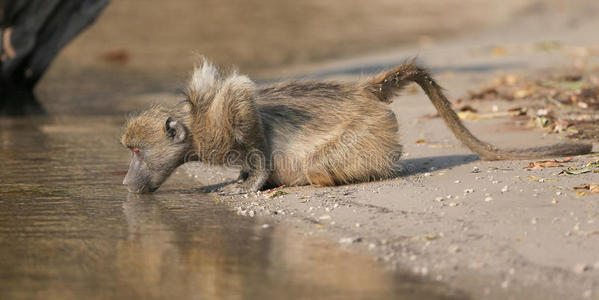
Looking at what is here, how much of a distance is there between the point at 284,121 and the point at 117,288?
2884mm

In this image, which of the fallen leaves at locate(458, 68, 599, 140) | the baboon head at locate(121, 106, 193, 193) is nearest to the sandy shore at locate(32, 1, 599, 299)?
the fallen leaves at locate(458, 68, 599, 140)

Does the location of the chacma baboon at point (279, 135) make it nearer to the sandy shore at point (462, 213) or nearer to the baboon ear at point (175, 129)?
the baboon ear at point (175, 129)

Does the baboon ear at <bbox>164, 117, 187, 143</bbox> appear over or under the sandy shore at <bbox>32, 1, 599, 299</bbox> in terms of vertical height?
over

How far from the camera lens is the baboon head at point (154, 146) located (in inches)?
261

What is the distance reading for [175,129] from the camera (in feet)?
21.7

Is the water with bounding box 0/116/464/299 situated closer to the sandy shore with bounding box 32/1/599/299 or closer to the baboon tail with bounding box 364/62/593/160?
the sandy shore with bounding box 32/1/599/299

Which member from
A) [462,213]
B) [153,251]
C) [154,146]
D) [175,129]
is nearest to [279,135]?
[175,129]

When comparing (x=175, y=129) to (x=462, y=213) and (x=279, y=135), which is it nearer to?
(x=279, y=135)

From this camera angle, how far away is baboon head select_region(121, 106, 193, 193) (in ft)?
21.7

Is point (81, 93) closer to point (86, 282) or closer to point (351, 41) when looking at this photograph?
point (351, 41)

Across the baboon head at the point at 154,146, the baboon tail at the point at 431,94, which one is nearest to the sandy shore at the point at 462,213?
the baboon tail at the point at 431,94

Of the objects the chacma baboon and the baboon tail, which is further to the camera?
the baboon tail

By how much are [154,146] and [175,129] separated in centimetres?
24

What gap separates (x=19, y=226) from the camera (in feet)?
17.7
